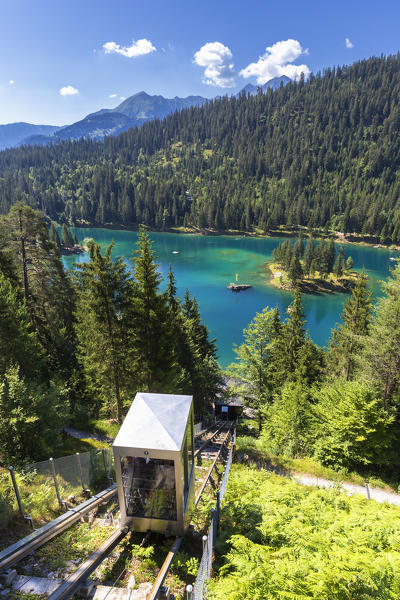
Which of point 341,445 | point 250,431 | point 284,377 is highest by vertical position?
point 341,445

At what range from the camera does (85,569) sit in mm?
4945

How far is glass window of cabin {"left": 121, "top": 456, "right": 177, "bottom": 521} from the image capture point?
5531mm

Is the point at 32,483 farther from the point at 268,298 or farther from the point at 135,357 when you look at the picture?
the point at 268,298

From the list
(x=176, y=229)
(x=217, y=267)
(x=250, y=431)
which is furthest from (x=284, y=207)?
(x=250, y=431)

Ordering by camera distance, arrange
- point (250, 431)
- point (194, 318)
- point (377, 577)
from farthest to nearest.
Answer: point (194, 318) → point (250, 431) → point (377, 577)

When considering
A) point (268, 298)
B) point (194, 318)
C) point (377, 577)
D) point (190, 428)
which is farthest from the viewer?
point (268, 298)

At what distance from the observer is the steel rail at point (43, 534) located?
202 inches

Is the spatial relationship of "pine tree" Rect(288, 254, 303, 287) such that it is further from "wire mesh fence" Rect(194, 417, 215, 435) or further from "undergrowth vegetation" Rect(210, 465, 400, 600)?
"undergrowth vegetation" Rect(210, 465, 400, 600)

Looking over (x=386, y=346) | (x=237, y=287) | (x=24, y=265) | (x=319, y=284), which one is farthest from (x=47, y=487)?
(x=319, y=284)

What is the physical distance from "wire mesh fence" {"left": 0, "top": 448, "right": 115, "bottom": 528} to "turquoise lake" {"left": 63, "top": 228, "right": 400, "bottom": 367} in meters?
34.0

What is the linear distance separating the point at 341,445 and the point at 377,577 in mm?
11449

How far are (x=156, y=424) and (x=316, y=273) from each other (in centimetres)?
9354

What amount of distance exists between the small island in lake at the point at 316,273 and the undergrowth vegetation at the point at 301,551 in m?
79.6

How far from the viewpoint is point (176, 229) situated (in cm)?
16100
